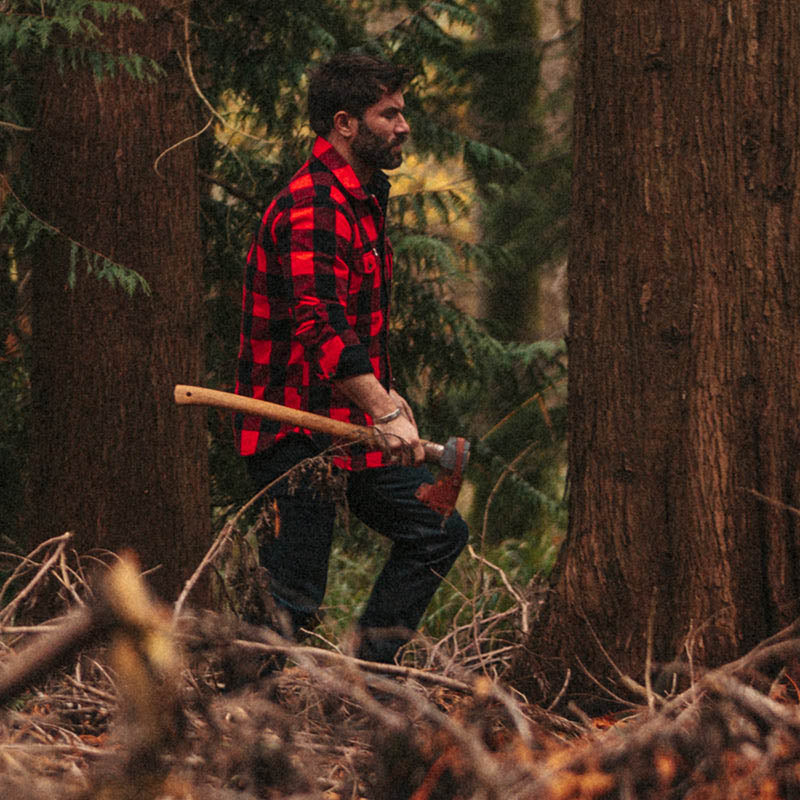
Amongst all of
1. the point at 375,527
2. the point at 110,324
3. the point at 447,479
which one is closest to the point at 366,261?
the point at 447,479

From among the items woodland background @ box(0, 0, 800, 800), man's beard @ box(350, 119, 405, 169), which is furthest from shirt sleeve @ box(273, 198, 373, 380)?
woodland background @ box(0, 0, 800, 800)

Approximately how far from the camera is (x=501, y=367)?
7.68 meters

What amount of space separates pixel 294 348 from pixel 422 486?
2.27ft

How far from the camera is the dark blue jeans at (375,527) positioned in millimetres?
3949

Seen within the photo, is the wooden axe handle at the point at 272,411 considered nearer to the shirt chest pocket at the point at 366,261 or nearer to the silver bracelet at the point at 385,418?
the silver bracelet at the point at 385,418

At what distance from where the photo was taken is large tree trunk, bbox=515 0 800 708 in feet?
11.5

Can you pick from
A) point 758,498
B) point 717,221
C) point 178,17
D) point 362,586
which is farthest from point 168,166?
point 362,586

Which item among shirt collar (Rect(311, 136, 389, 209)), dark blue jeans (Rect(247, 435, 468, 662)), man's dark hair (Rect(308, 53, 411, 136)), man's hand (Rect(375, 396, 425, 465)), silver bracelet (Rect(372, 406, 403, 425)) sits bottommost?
dark blue jeans (Rect(247, 435, 468, 662))

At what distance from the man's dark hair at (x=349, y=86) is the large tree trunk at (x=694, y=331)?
81cm

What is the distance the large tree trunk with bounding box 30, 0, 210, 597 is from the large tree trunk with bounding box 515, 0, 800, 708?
252 cm

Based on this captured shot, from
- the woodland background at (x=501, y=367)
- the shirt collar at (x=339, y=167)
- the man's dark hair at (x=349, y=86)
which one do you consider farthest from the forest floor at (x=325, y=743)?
the man's dark hair at (x=349, y=86)

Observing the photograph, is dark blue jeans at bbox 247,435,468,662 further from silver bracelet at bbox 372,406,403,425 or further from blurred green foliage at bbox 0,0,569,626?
blurred green foliage at bbox 0,0,569,626

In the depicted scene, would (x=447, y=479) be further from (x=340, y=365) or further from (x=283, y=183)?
(x=283, y=183)

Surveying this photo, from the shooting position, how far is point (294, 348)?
13.2 ft
